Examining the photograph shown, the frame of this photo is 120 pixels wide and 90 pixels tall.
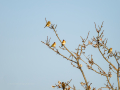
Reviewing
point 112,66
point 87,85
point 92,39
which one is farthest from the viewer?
point 92,39

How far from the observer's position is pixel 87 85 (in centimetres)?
607

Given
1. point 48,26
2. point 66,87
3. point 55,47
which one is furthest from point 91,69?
point 48,26

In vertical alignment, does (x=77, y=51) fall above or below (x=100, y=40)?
below

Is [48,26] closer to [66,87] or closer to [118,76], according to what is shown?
[66,87]

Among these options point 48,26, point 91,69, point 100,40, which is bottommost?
point 91,69

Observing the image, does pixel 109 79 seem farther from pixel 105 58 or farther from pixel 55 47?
pixel 55 47

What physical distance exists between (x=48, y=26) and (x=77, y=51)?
5.06 feet

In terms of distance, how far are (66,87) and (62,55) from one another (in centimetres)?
139

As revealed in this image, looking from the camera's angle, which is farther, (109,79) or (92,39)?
(92,39)

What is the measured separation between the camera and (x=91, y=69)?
6.62 metres

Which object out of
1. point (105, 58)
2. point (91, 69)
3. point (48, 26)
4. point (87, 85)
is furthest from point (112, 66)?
point (48, 26)

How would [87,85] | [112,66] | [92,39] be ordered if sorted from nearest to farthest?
[87,85]
[112,66]
[92,39]

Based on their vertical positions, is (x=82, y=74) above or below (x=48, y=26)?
below

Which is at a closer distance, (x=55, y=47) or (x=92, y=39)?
(x=55, y=47)
